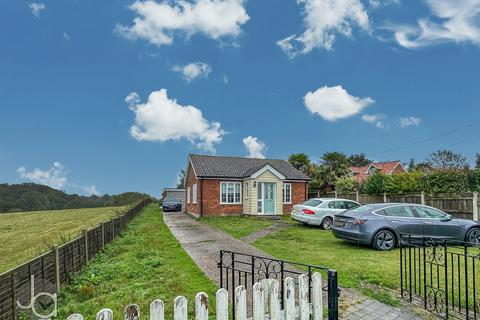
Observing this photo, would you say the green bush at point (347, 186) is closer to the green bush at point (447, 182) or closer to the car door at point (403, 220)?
the green bush at point (447, 182)

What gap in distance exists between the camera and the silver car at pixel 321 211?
52.4 feet

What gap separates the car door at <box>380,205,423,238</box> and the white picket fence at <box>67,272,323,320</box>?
8.05m

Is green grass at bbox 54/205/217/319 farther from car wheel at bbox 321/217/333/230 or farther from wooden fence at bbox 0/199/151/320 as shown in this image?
car wheel at bbox 321/217/333/230

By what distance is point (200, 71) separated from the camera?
19.5 meters

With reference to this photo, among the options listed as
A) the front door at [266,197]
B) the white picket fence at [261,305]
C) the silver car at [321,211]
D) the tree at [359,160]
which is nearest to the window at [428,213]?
the silver car at [321,211]

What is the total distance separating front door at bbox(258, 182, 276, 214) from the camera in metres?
22.9

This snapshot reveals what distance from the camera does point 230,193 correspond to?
2341 centimetres

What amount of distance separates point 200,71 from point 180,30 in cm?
409

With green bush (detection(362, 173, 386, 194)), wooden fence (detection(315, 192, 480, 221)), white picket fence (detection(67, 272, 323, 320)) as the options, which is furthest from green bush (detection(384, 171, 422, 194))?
white picket fence (detection(67, 272, 323, 320))

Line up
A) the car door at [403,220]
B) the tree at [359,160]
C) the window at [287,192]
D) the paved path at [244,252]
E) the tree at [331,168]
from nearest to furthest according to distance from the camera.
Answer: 1. the paved path at [244,252]
2. the car door at [403,220]
3. the window at [287,192]
4. the tree at [331,168]
5. the tree at [359,160]

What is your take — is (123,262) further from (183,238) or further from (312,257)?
(312,257)

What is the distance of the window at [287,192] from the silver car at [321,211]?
7393mm

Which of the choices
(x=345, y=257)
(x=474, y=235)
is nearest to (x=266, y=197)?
(x=474, y=235)

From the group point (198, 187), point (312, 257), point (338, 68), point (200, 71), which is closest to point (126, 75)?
point (200, 71)
